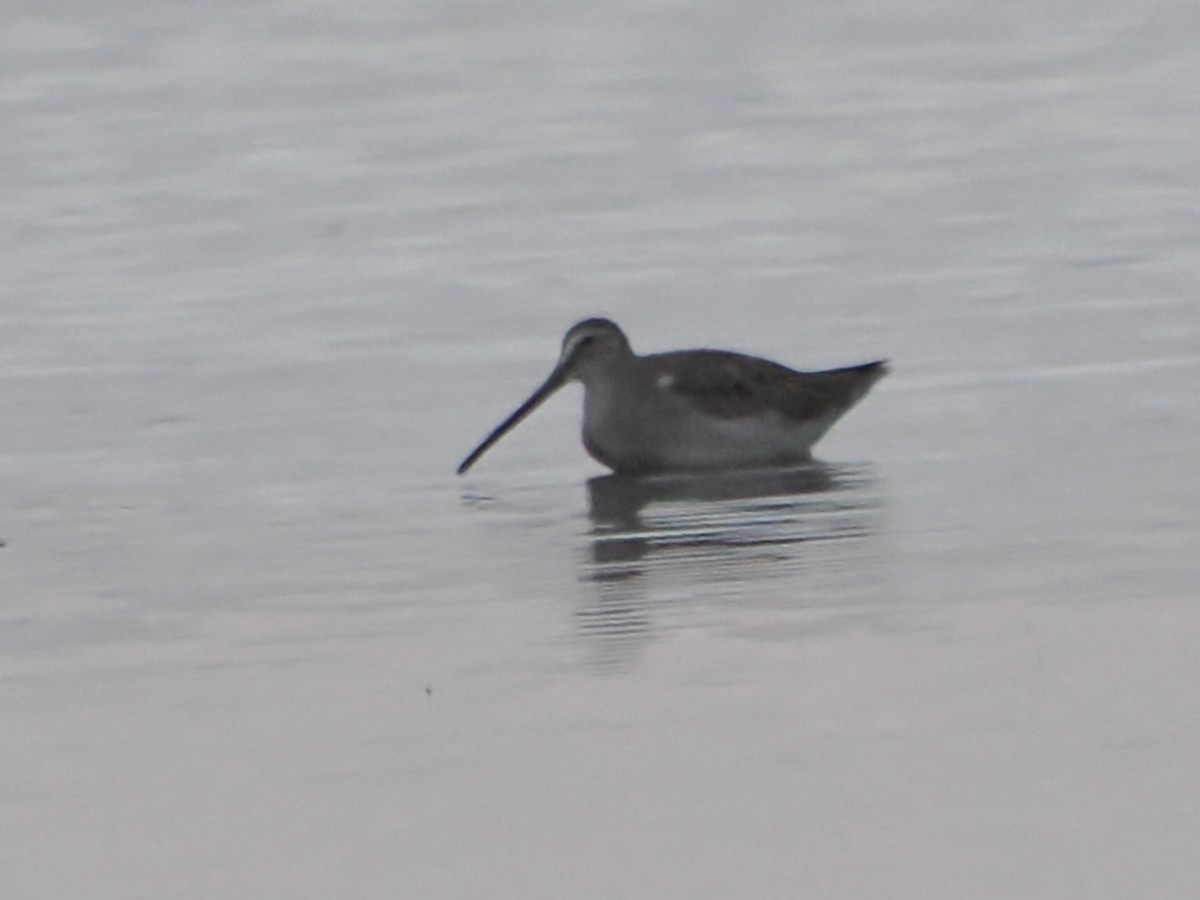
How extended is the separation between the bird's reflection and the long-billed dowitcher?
106 mm

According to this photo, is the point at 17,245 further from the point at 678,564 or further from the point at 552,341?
the point at 678,564

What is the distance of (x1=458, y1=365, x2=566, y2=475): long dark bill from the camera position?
31.6 ft

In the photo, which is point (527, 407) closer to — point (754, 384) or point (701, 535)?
point (754, 384)

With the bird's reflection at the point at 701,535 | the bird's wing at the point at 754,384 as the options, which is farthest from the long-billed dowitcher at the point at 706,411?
the bird's reflection at the point at 701,535

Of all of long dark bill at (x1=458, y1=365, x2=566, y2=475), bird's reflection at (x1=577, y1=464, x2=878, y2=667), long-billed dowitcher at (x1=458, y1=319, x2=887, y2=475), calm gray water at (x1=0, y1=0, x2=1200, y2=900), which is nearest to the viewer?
calm gray water at (x1=0, y1=0, x2=1200, y2=900)

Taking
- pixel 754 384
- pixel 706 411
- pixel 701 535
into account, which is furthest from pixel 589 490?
pixel 701 535

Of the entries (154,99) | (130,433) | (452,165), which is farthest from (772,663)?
(154,99)

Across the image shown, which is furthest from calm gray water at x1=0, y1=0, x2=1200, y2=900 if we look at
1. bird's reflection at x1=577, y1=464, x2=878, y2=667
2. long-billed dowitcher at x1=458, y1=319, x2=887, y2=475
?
long-billed dowitcher at x1=458, y1=319, x2=887, y2=475

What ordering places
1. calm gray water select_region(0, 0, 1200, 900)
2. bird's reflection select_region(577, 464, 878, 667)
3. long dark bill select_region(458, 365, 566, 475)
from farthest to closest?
long dark bill select_region(458, 365, 566, 475)
bird's reflection select_region(577, 464, 878, 667)
calm gray water select_region(0, 0, 1200, 900)

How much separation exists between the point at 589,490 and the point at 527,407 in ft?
2.04

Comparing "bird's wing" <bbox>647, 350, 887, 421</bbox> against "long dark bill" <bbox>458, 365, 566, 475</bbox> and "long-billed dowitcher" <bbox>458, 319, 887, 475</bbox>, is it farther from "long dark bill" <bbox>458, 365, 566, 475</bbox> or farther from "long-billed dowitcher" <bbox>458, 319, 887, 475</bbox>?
"long dark bill" <bbox>458, 365, 566, 475</bbox>

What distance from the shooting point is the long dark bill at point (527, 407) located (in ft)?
31.6

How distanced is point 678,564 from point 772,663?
1.32 m

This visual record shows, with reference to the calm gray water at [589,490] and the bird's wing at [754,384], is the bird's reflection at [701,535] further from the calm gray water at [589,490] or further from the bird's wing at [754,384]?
the bird's wing at [754,384]
